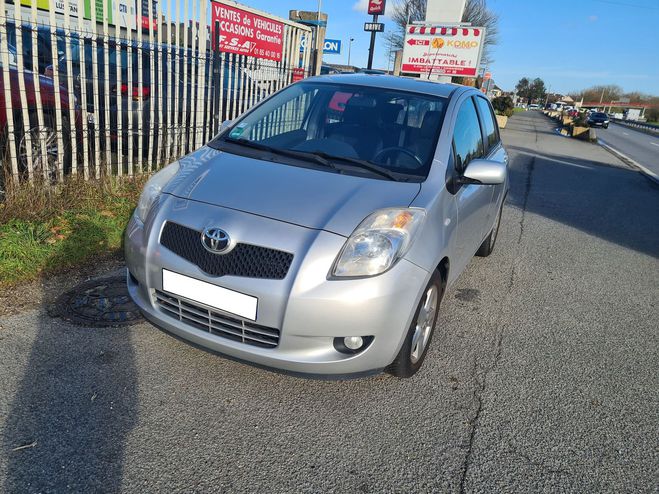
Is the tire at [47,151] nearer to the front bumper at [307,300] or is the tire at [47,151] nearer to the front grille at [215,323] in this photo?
the front grille at [215,323]

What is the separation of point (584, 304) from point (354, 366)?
2764 millimetres

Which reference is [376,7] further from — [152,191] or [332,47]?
[152,191]

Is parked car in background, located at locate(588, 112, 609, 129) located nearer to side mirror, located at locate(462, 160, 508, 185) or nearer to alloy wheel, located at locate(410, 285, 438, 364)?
side mirror, located at locate(462, 160, 508, 185)

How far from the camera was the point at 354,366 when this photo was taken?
8.14 ft

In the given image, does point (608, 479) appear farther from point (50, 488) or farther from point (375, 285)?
point (50, 488)

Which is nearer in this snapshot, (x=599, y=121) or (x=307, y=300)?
(x=307, y=300)

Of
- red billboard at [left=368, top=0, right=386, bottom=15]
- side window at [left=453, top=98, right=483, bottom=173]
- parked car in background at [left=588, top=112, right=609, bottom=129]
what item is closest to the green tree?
parked car in background at [left=588, top=112, right=609, bottom=129]

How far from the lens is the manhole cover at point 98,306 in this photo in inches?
130

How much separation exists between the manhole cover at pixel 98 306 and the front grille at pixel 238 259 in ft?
3.53

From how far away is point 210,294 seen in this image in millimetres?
2473

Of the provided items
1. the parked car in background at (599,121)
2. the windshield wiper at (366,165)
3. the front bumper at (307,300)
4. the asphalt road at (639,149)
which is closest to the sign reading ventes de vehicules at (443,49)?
the asphalt road at (639,149)

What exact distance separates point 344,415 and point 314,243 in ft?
3.03

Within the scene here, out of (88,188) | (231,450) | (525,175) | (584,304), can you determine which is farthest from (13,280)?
(525,175)

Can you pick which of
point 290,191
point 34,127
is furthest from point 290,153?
point 34,127
